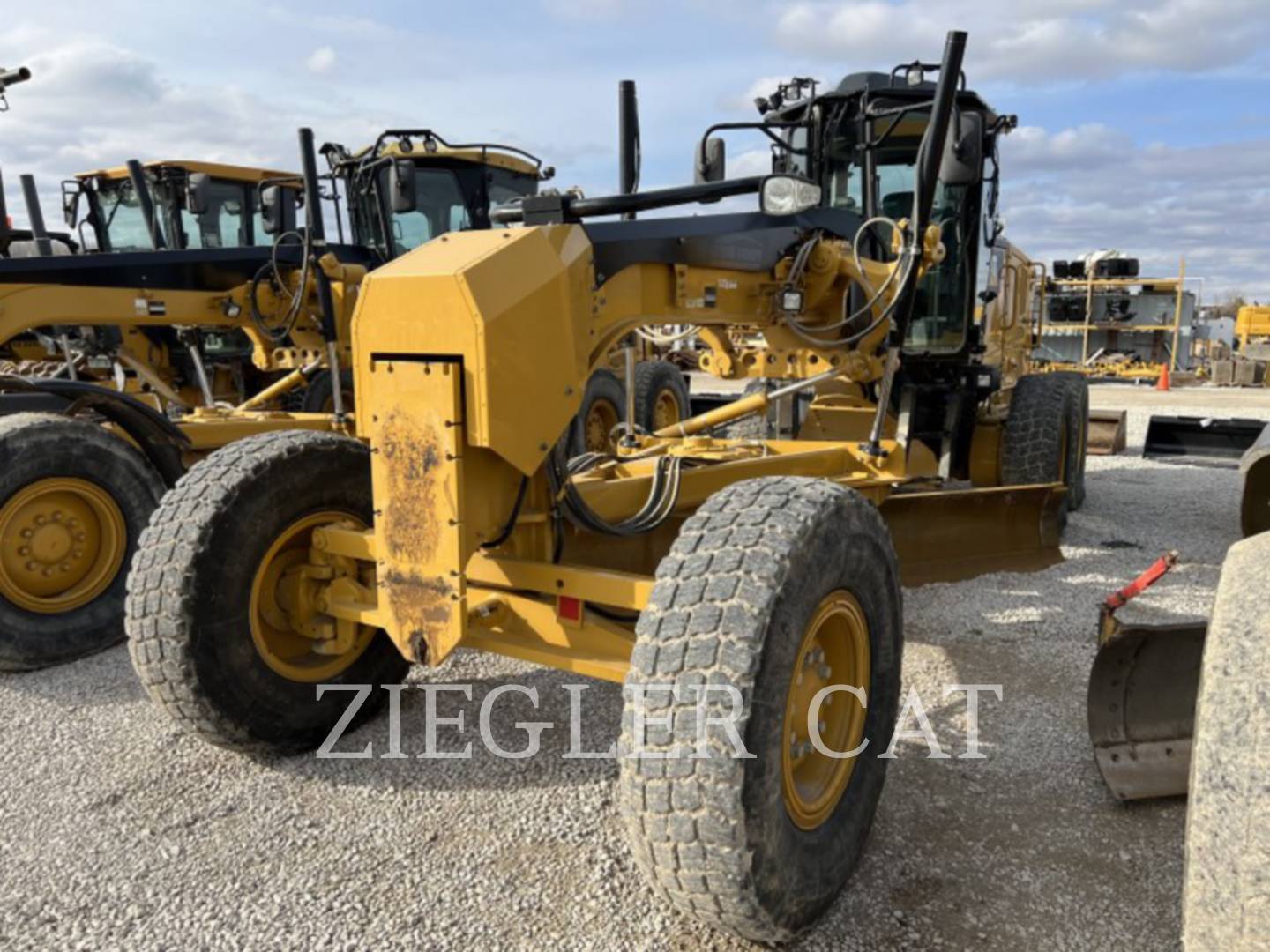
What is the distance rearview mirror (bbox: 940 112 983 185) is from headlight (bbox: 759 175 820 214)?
206 cm

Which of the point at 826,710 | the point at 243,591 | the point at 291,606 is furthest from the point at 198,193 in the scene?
the point at 826,710

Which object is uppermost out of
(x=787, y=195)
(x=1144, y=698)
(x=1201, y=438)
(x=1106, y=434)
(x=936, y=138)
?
(x=936, y=138)

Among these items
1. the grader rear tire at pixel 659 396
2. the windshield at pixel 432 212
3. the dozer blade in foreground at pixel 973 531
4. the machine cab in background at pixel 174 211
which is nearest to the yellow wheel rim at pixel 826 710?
the dozer blade in foreground at pixel 973 531

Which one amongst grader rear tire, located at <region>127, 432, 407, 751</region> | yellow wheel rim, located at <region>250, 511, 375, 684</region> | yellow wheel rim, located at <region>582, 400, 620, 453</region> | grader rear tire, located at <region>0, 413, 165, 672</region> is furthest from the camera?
yellow wheel rim, located at <region>582, 400, 620, 453</region>

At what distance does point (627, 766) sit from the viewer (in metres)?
2.43

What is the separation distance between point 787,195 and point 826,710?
178cm

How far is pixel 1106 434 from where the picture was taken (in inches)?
460

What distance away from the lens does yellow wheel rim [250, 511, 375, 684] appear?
3559 mm

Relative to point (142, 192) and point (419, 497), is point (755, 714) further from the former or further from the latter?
point (142, 192)

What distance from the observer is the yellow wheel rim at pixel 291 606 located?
356cm

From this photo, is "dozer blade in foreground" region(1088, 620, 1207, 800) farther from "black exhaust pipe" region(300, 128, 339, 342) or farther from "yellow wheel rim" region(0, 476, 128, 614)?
"black exhaust pipe" region(300, 128, 339, 342)

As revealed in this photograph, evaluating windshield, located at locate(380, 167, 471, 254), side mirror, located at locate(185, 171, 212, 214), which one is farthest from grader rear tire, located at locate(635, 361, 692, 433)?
side mirror, located at locate(185, 171, 212, 214)

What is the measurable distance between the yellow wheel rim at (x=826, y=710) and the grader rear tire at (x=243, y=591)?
1.82 m

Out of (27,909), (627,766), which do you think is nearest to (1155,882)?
Answer: (627,766)
